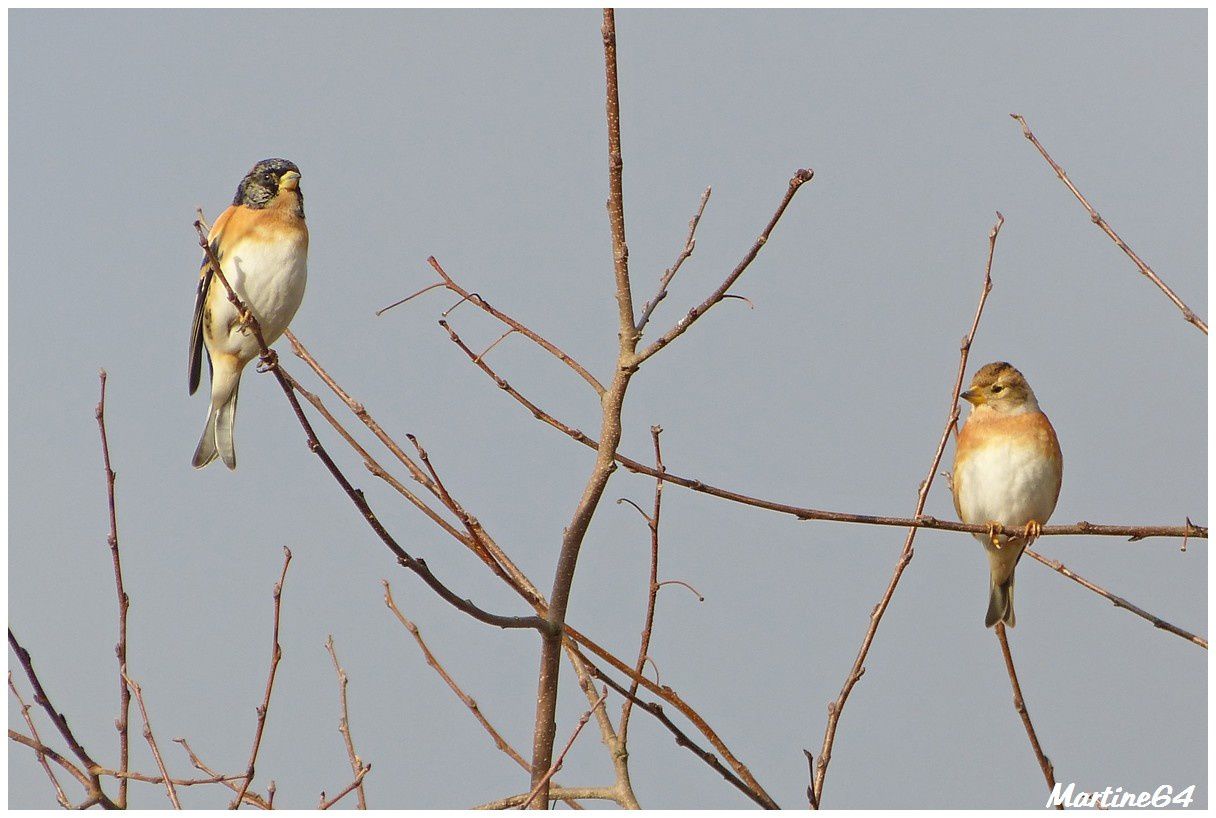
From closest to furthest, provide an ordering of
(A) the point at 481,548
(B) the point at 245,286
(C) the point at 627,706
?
(A) the point at 481,548
(C) the point at 627,706
(B) the point at 245,286

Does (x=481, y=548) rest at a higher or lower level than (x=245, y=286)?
lower

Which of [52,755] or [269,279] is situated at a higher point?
[269,279]

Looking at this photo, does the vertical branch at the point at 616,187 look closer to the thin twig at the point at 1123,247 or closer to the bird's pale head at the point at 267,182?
the thin twig at the point at 1123,247

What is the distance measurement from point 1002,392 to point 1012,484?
482mm

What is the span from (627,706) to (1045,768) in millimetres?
1150

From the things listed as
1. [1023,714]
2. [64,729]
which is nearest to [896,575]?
[1023,714]

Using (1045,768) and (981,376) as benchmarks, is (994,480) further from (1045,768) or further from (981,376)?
(1045,768)

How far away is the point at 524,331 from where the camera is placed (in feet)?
9.61

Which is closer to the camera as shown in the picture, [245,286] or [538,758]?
[538,758]

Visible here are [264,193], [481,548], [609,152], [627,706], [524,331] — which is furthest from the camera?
[264,193]

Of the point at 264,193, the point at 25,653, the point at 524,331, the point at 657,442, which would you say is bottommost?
the point at 25,653

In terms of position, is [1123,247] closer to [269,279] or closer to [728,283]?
[728,283]

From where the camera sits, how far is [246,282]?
518 cm

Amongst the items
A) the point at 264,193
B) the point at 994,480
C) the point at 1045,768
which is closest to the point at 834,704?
the point at 1045,768
